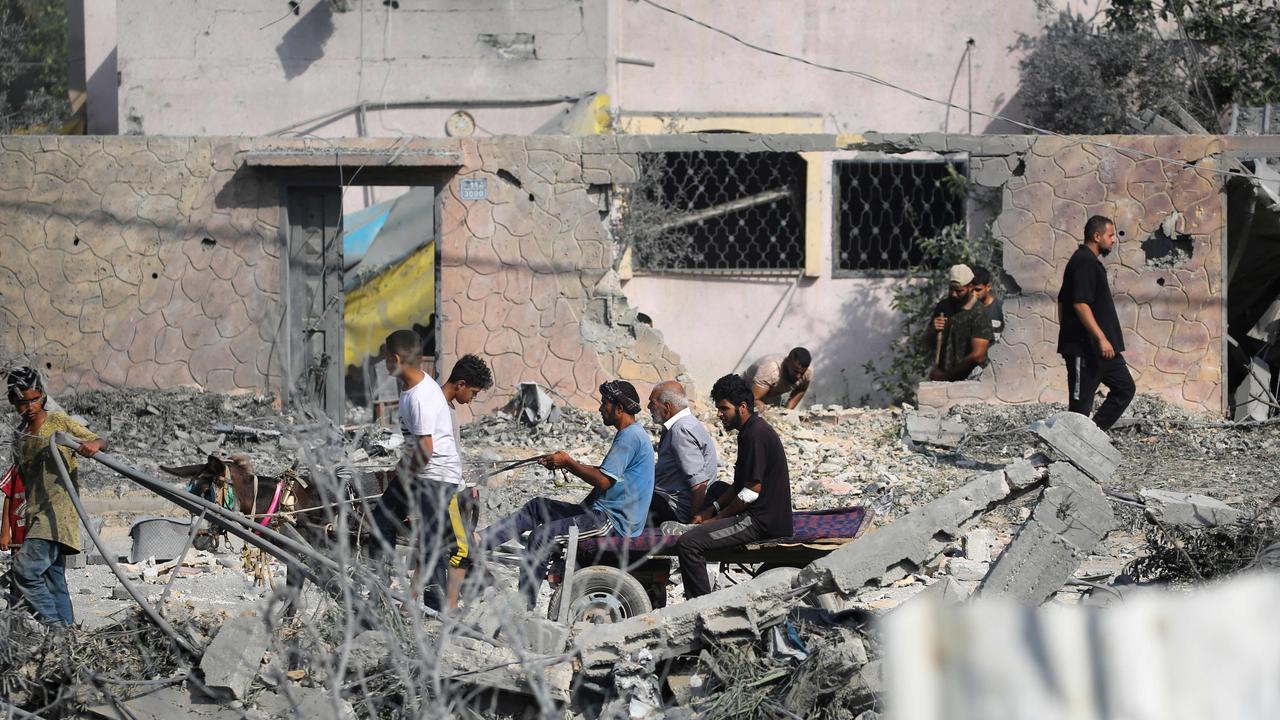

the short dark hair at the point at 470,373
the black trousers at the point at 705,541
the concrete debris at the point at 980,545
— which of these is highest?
the short dark hair at the point at 470,373

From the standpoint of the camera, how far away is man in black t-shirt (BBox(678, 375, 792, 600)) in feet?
20.3

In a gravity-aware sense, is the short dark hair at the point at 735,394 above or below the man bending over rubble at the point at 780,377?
above

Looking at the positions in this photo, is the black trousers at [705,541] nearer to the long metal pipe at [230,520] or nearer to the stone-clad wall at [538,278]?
the long metal pipe at [230,520]

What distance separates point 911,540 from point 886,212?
9.17 meters

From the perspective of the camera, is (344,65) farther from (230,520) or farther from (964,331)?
(230,520)

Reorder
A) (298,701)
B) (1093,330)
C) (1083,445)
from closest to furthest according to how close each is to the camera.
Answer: (298,701) → (1083,445) → (1093,330)

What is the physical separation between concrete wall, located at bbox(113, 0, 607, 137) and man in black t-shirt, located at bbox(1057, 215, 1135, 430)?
22.6 ft

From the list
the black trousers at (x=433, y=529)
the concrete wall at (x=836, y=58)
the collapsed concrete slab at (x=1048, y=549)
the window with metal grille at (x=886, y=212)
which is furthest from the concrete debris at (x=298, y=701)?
the concrete wall at (x=836, y=58)

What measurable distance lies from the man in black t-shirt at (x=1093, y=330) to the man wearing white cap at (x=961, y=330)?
7.87 ft

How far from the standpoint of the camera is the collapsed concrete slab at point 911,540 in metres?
5.48

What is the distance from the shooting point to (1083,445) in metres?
5.83

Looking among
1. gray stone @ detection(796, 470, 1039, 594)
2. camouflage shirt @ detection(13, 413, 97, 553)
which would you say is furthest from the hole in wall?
camouflage shirt @ detection(13, 413, 97, 553)

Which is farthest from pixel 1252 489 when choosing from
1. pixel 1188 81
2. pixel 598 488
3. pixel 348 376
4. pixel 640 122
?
pixel 348 376

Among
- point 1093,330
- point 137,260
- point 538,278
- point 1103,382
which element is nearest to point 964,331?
point 1103,382
